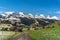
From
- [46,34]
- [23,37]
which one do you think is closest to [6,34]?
[23,37]

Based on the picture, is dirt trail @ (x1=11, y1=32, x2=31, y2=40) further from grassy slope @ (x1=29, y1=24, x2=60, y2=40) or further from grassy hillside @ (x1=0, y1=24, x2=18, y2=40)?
grassy hillside @ (x1=0, y1=24, x2=18, y2=40)

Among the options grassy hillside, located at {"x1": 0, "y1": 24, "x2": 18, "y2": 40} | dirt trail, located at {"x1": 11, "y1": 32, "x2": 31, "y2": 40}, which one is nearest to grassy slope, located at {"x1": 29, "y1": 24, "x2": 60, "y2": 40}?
dirt trail, located at {"x1": 11, "y1": 32, "x2": 31, "y2": 40}

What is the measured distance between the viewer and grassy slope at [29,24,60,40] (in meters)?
8.16

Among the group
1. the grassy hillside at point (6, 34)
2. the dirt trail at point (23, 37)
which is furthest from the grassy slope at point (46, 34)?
the grassy hillside at point (6, 34)

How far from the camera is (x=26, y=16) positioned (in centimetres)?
1055

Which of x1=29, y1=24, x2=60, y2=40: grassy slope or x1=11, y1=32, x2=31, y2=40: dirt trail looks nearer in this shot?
x1=29, y1=24, x2=60, y2=40: grassy slope

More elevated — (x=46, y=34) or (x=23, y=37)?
(x=46, y=34)

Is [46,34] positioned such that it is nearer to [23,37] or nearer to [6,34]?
[23,37]

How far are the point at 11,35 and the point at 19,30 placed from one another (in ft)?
2.28

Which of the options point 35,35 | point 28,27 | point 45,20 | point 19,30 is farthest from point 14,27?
point 45,20

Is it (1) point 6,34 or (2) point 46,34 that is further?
(1) point 6,34

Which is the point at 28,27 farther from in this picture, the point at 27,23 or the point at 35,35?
the point at 35,35

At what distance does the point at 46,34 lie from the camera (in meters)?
8.34

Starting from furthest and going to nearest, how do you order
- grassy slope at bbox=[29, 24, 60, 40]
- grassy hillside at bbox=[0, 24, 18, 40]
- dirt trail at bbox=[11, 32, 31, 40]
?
1. grassy hillside at bbox=[0, 24, 18, 40]
2. dirt trail at bbox=[11, 32, 31, 40]
3. grassy slope at bbox=[29, 24, 60, 40]
